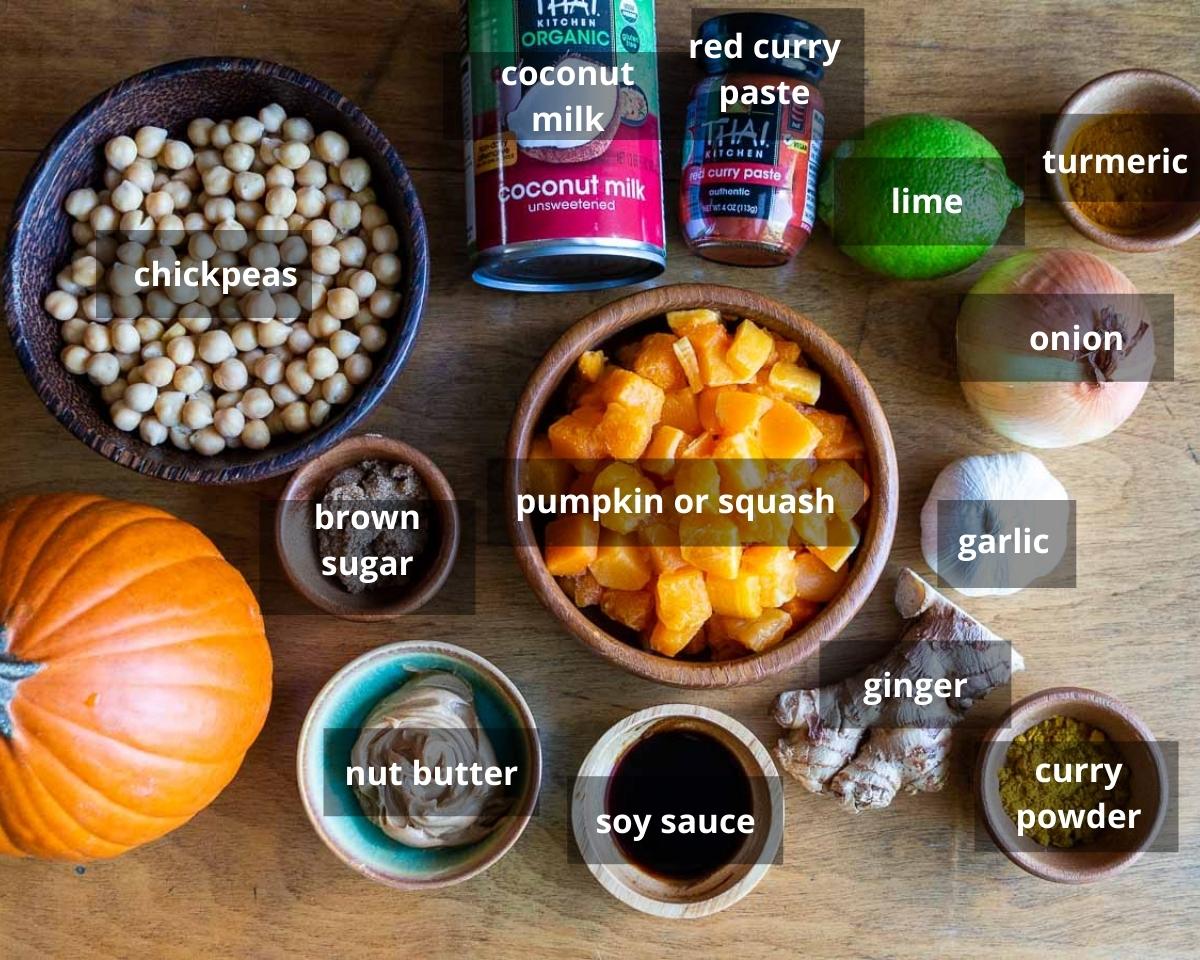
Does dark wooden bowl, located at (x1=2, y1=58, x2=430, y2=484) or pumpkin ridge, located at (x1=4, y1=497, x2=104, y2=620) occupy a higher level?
dark wooden bowl, located at (x1=2, y1=58, x2=430, y2=484)

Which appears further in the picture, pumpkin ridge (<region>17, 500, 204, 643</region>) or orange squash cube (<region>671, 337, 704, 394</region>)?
orange squash cube (<region>671, 337, 704, 394</region>)

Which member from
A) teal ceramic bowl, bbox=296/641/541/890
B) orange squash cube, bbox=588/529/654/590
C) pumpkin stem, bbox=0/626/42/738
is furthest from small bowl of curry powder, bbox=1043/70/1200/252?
pumpkin stem, bbox=0/626/42/738

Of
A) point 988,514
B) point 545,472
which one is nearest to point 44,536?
point 545,472

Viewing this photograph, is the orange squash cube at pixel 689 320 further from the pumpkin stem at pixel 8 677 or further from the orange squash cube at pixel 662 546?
the pumpkin stem at pixel 8 677

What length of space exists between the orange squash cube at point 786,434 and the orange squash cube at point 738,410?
1 cm

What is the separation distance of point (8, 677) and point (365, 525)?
0.41 metres

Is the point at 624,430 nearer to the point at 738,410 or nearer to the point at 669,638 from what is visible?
the point at 738,410

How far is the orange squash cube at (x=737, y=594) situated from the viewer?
128cm

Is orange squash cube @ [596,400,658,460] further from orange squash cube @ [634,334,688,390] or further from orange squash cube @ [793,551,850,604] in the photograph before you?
orange squash cube @ [793,551,850,604]

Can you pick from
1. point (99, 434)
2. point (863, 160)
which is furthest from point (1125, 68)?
point (99, 434)

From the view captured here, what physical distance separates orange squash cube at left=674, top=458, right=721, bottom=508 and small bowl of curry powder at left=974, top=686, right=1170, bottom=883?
486 millimetres

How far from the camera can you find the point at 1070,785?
4.66 ft

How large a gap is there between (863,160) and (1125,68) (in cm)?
41

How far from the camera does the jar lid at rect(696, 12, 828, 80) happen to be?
1318 mm
